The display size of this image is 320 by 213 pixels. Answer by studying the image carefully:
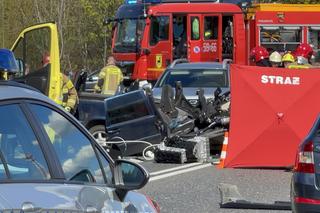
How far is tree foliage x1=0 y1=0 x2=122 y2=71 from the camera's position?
45.6m

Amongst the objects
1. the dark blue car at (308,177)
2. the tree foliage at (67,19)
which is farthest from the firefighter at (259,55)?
the tree foliage at (67,19)

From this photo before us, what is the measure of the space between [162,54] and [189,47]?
96 centimetres

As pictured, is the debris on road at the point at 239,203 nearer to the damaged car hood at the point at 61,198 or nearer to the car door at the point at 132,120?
the car door at the point at 132,120

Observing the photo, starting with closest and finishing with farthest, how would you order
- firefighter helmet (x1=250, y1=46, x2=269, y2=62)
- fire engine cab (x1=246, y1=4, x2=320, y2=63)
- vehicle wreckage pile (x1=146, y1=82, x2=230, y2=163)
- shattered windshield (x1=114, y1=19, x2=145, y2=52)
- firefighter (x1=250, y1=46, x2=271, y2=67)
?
1. vehicle wreckage pile (x1=146, y1=82, x2=230, y2=163)
2. firefighter (x1=250, y1=46, x2=271, y2=67)
3. firefighter helmet (x1=250, y1=46, x2=269, y2=62)
4. fire engine cab (x1=246, y1=4, x2=320, y2=63)
5. shattered windshield (x1=114, y1=19, x2=145, y2=52)

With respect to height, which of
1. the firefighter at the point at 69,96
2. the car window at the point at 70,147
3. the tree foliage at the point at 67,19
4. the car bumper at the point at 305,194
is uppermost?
the car window at the point at 70,147

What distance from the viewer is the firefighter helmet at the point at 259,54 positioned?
71.5ft

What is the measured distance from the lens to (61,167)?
12.4 feet

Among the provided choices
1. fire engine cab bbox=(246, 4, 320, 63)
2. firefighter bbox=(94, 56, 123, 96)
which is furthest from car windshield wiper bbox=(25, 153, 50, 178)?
fire engine cab bbox=(246, 4, 320, 63)

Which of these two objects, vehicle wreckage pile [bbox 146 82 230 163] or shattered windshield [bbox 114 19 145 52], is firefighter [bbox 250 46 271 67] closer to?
shattered windshield [bbox 114 19 145 52]

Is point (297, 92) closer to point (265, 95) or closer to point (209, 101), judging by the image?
point (265, 95)

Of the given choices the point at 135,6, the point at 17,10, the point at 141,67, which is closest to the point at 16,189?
the point at 141,67

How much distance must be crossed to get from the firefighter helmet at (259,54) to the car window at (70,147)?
17572mm

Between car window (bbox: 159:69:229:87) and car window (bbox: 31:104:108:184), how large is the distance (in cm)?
1244

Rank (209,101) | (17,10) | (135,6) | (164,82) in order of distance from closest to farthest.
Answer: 1. (209,101)
2. (164,82)
3. (135,6)
4. (17,10)
